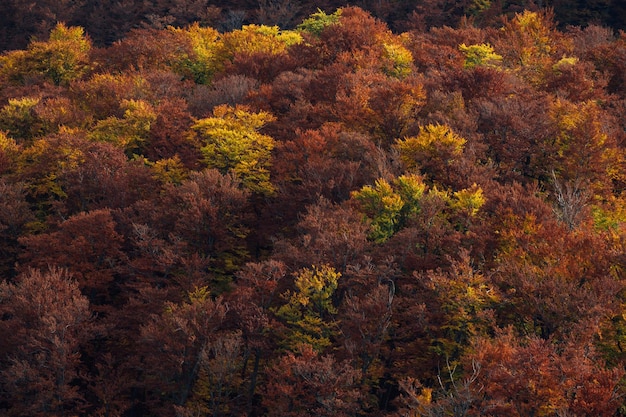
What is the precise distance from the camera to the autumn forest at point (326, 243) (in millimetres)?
41750

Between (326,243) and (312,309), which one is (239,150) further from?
(312,309)

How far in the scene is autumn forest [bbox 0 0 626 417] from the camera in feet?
137

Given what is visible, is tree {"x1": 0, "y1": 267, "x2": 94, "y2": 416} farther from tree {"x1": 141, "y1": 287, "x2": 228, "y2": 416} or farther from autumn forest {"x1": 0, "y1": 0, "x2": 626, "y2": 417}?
tree {"x1": 141, "y1": 287, "x2": 228, "y2": 416}

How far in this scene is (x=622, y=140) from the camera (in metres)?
62.4

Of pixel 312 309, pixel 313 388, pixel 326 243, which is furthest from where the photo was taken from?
pixel 312 309

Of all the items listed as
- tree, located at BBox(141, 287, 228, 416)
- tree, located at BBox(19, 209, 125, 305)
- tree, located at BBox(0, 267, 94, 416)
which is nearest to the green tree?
tree, located at BBox(141, 287, 228, 416)

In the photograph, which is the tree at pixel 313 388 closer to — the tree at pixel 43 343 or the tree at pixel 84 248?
the tree at pixel 43 343

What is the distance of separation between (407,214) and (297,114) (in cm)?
2137

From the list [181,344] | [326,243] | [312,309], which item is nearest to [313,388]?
[312,309]

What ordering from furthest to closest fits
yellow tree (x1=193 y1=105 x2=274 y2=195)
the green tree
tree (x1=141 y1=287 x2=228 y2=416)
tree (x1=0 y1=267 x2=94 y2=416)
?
yellow tree (x1=193 y1=105 x2=274 y2=195)
tree (x1=0 y1=267 x2=94 y2=416)
tree (x1=141 y1=287 x2=228 y2=416)
the green tree

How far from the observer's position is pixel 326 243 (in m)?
48.2

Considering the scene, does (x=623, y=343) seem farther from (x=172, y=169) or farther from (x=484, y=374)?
(x=172, y=169)

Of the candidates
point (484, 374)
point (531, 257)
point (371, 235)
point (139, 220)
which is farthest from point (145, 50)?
point (484, 374)

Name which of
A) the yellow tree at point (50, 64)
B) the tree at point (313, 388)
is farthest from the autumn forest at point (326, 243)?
the yellow tree at point (50, 64)
